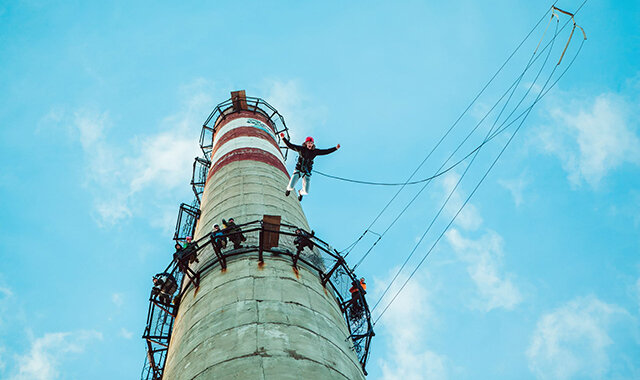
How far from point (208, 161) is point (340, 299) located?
17.1 m

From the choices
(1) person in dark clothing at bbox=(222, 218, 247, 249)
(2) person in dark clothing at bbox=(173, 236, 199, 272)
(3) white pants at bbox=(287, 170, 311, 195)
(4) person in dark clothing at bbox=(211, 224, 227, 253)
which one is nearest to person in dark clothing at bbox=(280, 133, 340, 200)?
(3) white pants at bbox=(287, 170, 311, 195)

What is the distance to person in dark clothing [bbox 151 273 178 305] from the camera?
1384 cm

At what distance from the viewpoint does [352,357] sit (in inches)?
424

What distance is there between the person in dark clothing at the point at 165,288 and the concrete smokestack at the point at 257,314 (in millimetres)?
452

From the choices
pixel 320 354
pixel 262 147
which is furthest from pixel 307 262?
pixel 262 147

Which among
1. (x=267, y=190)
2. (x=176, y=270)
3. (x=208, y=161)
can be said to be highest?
(x=208, y=161)

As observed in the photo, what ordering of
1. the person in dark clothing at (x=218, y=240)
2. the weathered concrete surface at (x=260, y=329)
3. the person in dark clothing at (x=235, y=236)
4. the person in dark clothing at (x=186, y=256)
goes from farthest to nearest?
1. the person in dark clothing at (x=235, y=236)
2. the person in dark clothing at (x=186, y=256)
3. the person in dark clothing at (x=218, y=240)
4. the weathered concrete surface at (x=260, y=329)

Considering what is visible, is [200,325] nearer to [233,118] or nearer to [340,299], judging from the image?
[340,299]

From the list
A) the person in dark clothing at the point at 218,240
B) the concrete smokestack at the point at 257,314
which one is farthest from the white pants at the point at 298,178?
the person in dark clothing at the point at 218,240

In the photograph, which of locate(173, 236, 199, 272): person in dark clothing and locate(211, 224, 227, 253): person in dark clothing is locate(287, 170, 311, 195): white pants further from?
locate(173, 236, 199, 272): person in dark clothing

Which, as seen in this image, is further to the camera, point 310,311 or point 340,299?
point 340,299

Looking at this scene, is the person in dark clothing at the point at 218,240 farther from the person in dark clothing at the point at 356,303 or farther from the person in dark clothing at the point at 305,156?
the person in dark clothing at the point at 356,303

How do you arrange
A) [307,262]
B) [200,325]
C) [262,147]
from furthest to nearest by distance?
[262,147] < [307,262] < [200,325]

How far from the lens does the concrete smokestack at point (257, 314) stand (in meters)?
8.92
